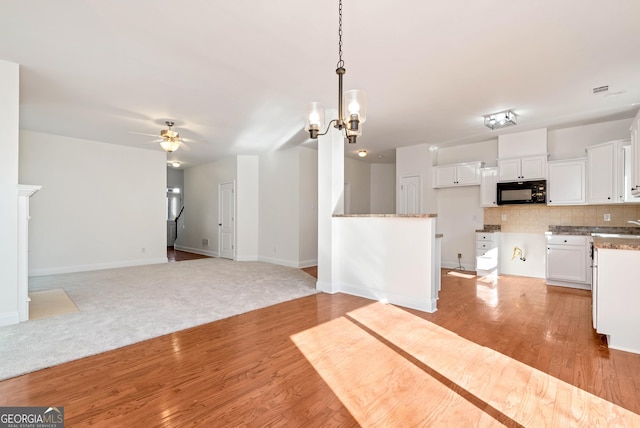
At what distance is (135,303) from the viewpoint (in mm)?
3902

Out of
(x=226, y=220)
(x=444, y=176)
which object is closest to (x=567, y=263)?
(x=444, y=176)

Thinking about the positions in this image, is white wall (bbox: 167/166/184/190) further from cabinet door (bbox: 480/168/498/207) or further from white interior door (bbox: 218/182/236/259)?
cabinet door (bbox: 480/168/498/207)

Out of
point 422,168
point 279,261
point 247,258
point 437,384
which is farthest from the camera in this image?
point 247,258

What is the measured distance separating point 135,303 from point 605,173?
23.3ft

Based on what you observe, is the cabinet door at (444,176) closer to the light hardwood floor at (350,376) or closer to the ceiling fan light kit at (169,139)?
the light hardwood floor at (350,376)

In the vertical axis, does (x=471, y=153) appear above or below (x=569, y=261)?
above

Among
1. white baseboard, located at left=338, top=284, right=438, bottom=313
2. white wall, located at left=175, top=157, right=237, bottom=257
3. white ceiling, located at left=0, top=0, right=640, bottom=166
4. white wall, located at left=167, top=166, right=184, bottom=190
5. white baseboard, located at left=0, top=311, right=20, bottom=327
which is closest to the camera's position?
white ceiling, located at left=0, top=0, right=640, bottom=166

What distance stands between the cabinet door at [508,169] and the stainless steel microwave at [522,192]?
110mm

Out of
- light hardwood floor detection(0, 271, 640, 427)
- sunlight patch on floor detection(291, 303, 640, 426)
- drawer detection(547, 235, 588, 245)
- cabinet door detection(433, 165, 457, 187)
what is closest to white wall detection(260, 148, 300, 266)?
cabinet door detection(433, 165, 457, 187)

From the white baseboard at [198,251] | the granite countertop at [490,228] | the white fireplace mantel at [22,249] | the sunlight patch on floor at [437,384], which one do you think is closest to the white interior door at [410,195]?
the granite countertop at [490,228]

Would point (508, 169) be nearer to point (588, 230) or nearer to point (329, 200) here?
point (588, 230)

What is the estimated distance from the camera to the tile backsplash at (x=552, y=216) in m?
4.84

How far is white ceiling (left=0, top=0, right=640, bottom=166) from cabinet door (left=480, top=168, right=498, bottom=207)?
1.09 m

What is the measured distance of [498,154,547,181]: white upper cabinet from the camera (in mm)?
5293
